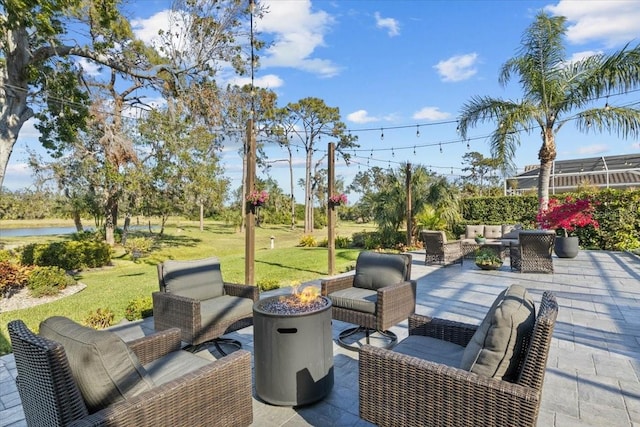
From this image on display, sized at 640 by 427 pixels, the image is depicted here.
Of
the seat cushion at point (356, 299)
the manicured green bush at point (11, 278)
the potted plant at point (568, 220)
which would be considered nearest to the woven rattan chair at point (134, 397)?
the seat cushion at point (356, 299)

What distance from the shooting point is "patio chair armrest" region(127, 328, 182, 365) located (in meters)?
2.31

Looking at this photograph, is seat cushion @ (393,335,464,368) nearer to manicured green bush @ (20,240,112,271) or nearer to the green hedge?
manicured green bush @ (20,240,112,271)

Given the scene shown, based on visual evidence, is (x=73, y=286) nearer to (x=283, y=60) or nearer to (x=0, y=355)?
(x=0, y=355)

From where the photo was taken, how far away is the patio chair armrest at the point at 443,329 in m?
2.51

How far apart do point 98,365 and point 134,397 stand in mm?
225

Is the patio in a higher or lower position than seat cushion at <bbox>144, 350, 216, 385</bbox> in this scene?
lower

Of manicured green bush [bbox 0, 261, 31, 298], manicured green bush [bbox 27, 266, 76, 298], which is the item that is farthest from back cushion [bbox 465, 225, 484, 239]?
manicured green bush [bbox 0, 261, 31, 298]

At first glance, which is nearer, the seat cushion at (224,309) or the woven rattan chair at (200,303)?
the woven rattan chair at (200,303)

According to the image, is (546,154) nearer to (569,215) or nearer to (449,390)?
(569,215)

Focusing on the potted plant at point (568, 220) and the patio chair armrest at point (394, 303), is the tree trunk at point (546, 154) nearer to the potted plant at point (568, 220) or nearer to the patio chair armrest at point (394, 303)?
the potted plant at point (568, 220)

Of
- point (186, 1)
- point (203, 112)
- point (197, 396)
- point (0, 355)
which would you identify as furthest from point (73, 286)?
point (186, 1)

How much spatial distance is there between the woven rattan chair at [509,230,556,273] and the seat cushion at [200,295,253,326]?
613cm

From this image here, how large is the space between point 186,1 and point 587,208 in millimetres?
12002

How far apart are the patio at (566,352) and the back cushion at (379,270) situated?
23.3 inches
